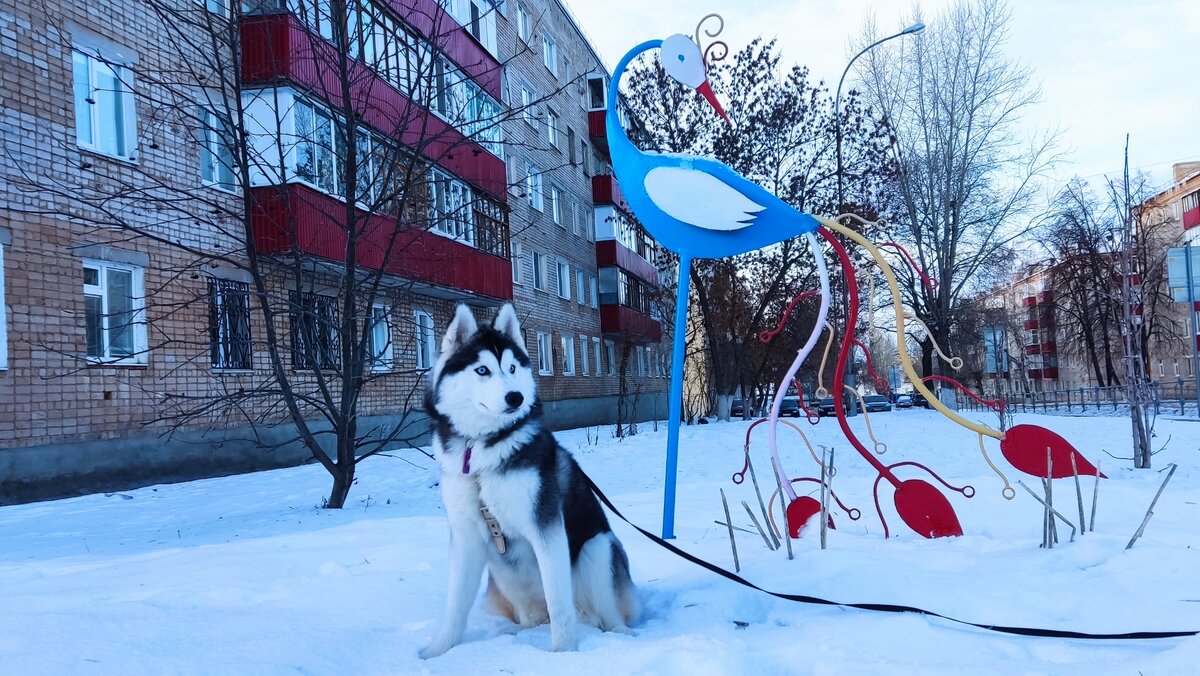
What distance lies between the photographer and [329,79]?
9.98 metres

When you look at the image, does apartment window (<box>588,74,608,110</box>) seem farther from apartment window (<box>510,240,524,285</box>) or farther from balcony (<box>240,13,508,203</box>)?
balcony (<box>240,13,508,203</box>)

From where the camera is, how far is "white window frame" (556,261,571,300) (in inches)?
1102

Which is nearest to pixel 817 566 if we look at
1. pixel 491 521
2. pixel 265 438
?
pixel 491 521

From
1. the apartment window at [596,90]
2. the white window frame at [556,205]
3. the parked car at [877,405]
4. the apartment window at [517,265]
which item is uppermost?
the apartment window at [596,90]

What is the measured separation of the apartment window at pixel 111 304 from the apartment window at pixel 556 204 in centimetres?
1724

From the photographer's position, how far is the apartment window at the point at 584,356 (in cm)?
2901

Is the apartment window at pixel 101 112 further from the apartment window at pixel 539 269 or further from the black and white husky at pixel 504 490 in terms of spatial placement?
the apartment window at pixel 539 269

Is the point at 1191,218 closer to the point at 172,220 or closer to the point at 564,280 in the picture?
the point at 564,280

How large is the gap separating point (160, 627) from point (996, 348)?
2059 inches

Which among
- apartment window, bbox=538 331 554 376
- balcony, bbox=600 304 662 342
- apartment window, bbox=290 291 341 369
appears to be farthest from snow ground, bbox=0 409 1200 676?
balcony, bbox=600 304 662 342

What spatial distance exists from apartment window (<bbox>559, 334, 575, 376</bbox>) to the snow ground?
20.1m

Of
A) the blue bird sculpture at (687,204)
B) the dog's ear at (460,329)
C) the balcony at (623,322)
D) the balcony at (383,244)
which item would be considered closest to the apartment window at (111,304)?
the balcony at (383,244)

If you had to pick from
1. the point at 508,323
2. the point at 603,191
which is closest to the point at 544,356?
the point at 603,191

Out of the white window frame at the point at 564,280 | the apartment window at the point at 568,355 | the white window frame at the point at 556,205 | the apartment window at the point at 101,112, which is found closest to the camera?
the apartment window at the point at 101,112
